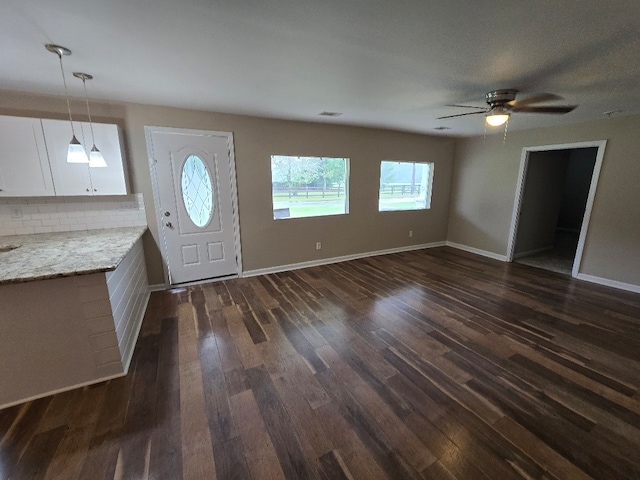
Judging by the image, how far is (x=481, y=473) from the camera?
1394mm

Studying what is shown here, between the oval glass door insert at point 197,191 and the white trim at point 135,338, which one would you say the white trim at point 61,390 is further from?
the oval glass door insert at point 197,191

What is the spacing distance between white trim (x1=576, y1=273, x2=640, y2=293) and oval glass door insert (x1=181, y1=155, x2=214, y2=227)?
581 centimetres

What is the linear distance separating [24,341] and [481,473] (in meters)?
2.95

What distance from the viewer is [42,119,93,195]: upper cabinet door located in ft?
8.93

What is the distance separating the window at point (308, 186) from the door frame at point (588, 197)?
3125 millimetres

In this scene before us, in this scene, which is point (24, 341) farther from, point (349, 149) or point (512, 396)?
point (349, 149)

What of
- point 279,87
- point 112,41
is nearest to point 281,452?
point 112,41

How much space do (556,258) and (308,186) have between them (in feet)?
16.8

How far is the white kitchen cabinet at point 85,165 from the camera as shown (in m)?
2.75

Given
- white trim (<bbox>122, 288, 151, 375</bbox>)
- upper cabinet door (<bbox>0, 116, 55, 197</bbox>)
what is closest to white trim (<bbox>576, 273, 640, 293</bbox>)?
white trim (<bbox>122, 288, 151, 375</bbox>)

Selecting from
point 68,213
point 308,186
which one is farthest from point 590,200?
point 68,213

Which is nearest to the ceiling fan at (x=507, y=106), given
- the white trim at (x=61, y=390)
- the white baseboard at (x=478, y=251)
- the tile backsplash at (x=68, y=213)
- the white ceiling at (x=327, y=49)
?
the white ceiling at (x=327, y=49)

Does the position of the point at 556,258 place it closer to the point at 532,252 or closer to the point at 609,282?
the point at 532,252

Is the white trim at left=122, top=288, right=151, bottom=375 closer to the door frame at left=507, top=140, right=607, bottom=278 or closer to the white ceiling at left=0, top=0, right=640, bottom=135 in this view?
the white ceiling at left=0, top=0, right=640, bottom=135
